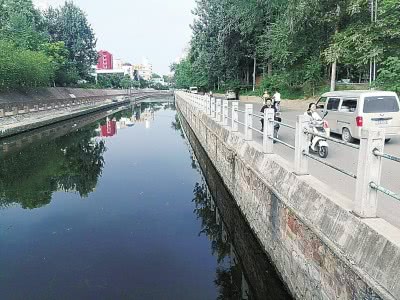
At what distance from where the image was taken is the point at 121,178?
14.3 meters

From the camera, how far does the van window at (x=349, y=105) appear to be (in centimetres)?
1079

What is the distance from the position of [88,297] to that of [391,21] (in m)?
21.1

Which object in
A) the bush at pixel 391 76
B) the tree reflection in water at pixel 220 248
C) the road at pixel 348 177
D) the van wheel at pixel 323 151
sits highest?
the bush at pixel 391 76

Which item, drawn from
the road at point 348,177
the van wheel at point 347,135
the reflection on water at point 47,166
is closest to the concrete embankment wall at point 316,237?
the road at point 348,177

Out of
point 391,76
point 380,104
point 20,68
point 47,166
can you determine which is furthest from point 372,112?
point 20,68

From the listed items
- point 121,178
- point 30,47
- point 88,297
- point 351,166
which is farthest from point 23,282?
point 30,47

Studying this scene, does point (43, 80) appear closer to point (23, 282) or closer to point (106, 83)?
point (23, 282)

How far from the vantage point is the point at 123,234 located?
884 centimetres

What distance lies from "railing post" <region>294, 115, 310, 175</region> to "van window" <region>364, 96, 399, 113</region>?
18.4 feet

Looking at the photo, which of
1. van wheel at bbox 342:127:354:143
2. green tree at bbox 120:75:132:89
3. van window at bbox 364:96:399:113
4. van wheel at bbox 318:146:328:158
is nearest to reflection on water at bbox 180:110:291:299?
van wheel at bbox 318:146:328:158

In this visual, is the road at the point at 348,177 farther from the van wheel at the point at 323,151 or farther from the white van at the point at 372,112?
the white van at the point at 372,112

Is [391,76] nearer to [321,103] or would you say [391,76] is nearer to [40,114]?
[321,103]

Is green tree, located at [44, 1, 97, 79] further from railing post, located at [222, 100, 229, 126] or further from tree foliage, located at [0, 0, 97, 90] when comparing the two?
railing post, located at [222, 100, 229, 126]

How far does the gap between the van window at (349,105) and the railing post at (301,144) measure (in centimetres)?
580
